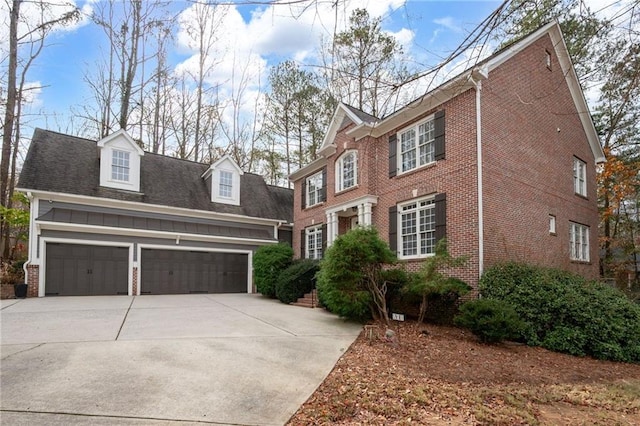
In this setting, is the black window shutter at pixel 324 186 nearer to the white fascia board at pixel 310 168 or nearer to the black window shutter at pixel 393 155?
the white fascia board at pixel 310 168

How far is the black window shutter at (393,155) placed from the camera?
12.2m

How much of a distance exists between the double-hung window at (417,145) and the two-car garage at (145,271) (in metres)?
9.63

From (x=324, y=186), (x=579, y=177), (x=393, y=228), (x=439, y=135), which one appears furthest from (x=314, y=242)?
(x=579, y=177)

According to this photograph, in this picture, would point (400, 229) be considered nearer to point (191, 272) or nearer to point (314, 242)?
point (314, 242)

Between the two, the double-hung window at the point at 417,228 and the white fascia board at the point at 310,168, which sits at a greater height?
the white fascia board at the point at 310,168

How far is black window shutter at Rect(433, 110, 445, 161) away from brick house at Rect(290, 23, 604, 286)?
32mm

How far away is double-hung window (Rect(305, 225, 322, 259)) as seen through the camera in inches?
646

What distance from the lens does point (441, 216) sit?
10.3m

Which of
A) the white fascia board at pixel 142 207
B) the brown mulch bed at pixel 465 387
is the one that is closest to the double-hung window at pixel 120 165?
the white fascia board at pixel 142 207

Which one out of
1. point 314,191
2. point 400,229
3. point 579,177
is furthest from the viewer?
point 314,191

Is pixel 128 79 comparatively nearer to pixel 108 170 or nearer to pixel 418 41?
pixel 108 170

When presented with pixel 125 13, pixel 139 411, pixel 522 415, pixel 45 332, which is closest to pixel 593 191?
pixel 522 415

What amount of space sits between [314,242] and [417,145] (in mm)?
7162

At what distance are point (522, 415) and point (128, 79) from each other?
76.3 ft
